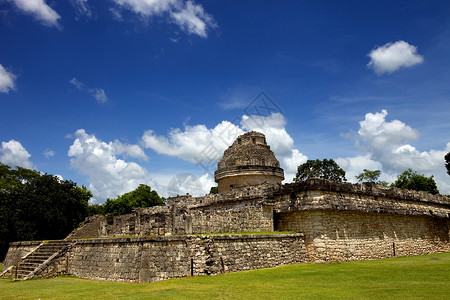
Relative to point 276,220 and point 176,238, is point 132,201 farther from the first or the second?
point 176,238

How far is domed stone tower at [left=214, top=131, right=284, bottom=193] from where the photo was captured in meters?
26.3

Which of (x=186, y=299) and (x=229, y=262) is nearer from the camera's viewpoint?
(x=186, y=299)

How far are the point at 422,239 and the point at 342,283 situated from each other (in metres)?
17.4

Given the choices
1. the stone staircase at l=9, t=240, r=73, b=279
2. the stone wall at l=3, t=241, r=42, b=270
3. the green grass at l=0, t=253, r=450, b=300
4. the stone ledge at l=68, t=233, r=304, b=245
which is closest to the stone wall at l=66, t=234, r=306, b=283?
the stone ledge at l=68, t=233, r=304, b=245

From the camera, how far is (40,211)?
32594 millimetres

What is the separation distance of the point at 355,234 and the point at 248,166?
9088mm

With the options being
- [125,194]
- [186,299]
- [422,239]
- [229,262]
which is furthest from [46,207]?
[422,239]

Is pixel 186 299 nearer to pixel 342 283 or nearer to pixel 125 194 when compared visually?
pixel 342 283

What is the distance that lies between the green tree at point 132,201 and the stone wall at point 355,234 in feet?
116

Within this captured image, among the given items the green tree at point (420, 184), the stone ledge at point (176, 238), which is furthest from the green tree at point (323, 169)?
the stone ledge at point (176, 238)

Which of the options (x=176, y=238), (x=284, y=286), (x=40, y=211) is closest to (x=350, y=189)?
(x=284, y=286)

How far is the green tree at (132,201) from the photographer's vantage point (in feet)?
Result: 168

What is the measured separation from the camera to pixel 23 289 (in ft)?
43.5

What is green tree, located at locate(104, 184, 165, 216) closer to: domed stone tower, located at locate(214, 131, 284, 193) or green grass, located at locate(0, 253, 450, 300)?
domed stone tower, located at locate(214, 131, 284, 193)
